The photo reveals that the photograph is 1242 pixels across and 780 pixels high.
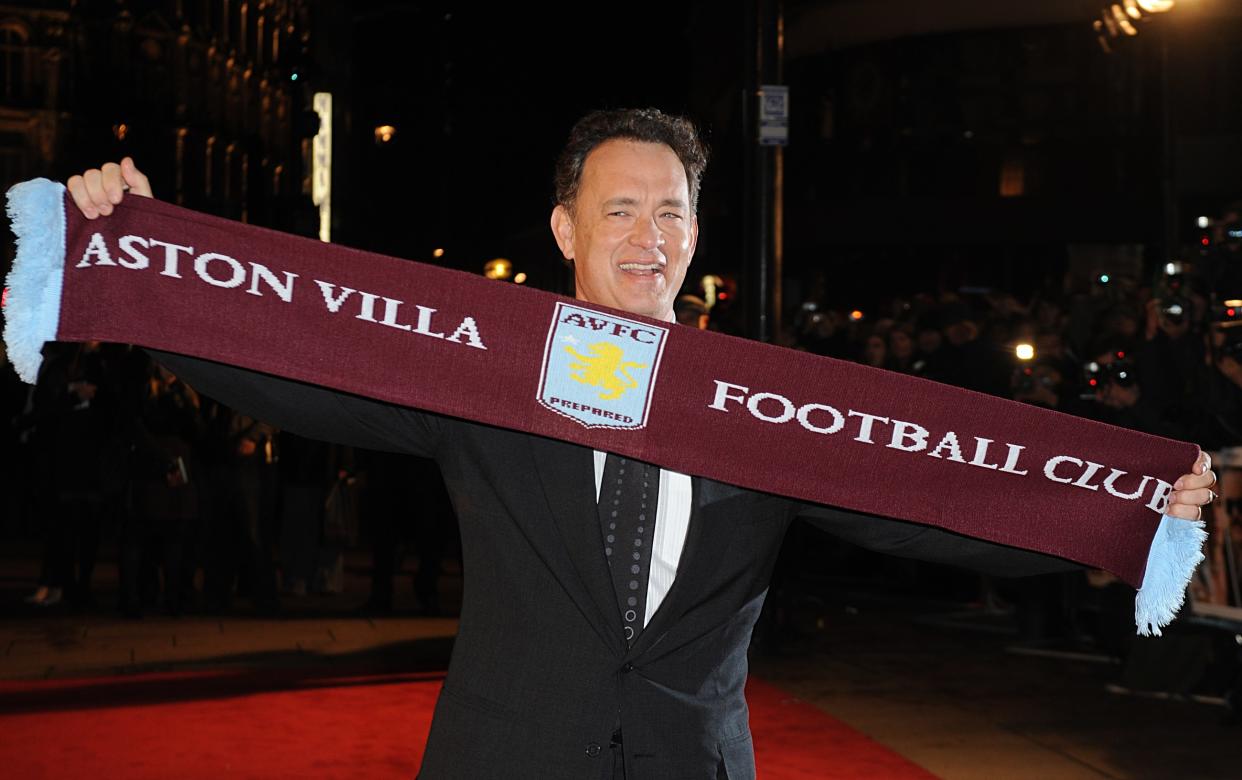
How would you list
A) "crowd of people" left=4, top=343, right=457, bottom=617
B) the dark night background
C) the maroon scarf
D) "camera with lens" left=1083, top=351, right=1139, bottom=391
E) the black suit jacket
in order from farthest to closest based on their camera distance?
the dark night background < "crowd of people" left=4, top=343, right=457, bottom=617 < "camera with lens" left=1083, top=351, right=1139, bottom=391 < the maroon scarf < the black suit jacket

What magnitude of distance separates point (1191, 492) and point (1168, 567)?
0.54ft

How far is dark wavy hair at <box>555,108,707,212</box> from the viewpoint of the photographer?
3.21 m

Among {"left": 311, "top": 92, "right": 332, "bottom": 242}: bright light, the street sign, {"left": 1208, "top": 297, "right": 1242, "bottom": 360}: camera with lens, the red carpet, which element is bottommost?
the red carpet

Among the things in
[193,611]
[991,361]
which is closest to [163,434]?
[193,611]

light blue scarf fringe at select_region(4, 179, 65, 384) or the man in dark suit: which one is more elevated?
light blue scarf fringe at select_region(4, 179, 65, 384)

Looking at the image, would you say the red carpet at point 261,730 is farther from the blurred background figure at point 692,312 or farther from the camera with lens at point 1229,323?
the camera with lens at point 1229,323

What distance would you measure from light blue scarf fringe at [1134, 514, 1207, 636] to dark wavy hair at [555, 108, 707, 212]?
120 cm

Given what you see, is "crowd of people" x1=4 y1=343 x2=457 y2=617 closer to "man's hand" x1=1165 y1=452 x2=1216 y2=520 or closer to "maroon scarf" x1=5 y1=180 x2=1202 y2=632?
"maroon scarf" x1=5 y1=180 x2=1202 y2=632

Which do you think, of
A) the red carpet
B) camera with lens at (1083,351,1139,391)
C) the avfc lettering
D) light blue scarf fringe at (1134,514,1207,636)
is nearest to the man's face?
the avfc lettering

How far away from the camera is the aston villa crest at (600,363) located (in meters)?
3.04

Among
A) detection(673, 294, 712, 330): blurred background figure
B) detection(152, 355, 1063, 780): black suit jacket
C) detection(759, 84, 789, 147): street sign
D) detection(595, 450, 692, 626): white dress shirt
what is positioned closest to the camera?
detection(152, 355, 1063, 780): black suit jacket

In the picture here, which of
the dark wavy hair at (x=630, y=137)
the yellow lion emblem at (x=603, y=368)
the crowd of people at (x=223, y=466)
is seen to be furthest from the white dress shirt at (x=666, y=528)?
the crowd of people at (x=223, y=466)

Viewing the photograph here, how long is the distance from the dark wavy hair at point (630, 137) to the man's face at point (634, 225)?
0.7 inches

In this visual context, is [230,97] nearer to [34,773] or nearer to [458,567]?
[458,567]
